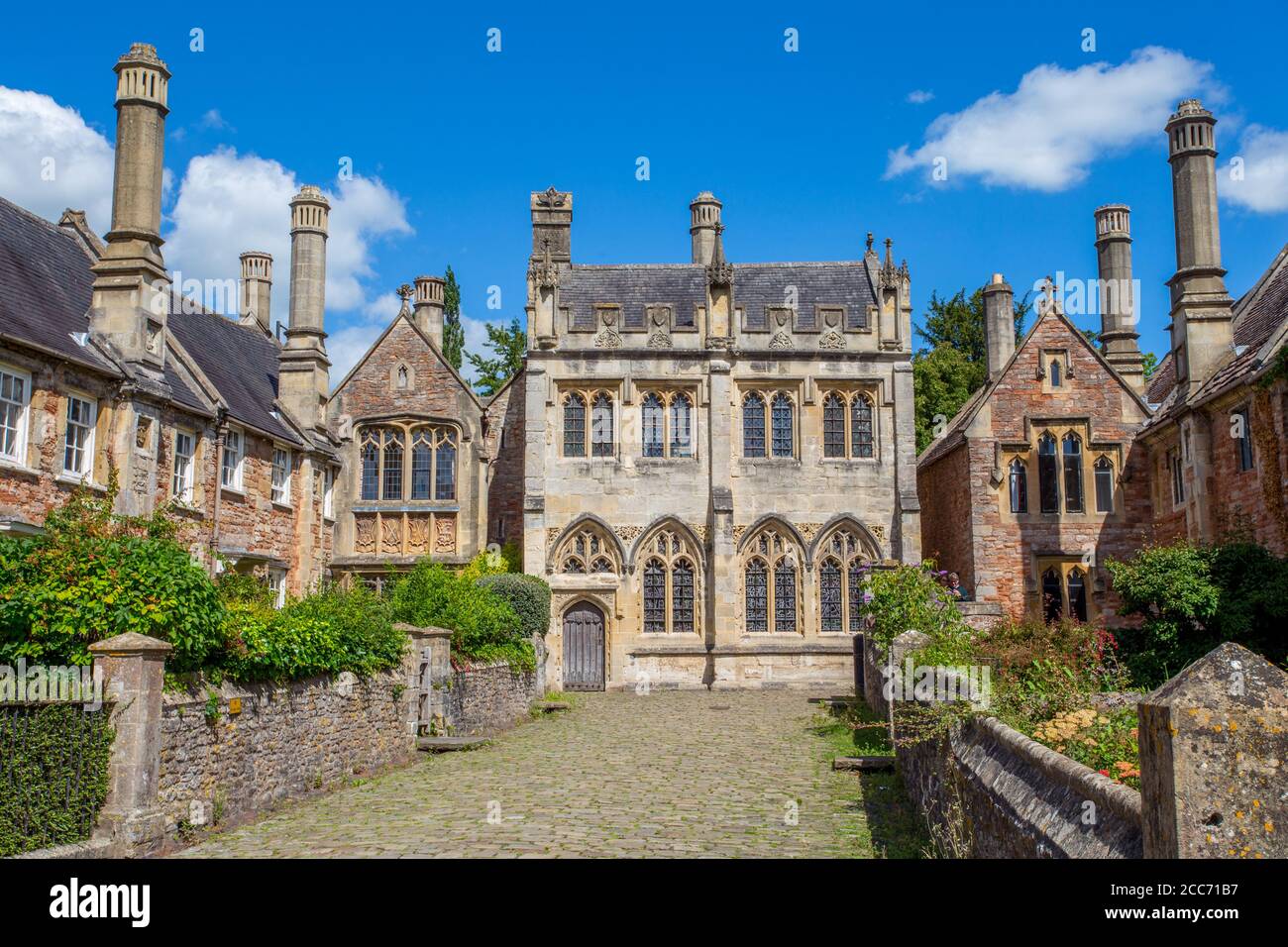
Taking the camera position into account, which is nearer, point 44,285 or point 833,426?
point 44,285

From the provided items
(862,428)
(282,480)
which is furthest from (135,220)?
(862,428)

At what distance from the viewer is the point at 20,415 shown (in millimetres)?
18703

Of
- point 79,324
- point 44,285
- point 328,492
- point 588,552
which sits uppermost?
point 44,285

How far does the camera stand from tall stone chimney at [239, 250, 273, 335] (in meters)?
35.9

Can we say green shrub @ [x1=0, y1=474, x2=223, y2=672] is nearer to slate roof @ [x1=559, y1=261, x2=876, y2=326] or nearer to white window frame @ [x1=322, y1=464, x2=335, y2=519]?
white window frame @ [x1=322, y1=464, x2=335, y2=519]

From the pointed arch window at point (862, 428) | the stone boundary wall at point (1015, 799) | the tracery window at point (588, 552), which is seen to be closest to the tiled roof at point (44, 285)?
the tracery window at point (588, 552)

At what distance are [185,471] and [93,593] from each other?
1446 centimetres

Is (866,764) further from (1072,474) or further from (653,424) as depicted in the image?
(653,424)

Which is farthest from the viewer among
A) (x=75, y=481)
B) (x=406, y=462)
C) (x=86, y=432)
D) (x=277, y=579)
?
(x=406, y=462)

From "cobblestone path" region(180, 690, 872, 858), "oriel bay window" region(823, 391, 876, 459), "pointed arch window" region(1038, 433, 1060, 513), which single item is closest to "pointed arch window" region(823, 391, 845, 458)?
"oriel bay window" region(823, 391, 876, 459)

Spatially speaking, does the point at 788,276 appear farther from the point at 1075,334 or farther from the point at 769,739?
the point at 769,739

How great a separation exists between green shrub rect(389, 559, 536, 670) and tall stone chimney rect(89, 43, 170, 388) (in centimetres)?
683

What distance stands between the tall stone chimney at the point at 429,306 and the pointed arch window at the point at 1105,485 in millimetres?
20408
